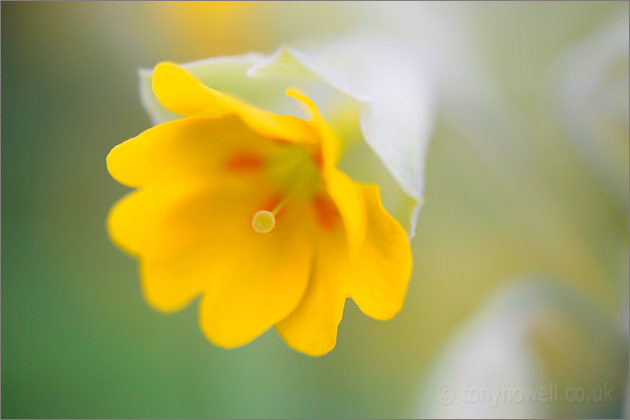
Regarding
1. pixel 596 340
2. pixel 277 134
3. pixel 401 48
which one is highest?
pixel 401 48

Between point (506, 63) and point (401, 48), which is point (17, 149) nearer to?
point (401, 48)

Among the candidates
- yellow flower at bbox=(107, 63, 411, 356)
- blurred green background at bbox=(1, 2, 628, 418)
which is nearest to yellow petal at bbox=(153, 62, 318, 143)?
yellow flower at bbox=(107, 63, 411, 356)

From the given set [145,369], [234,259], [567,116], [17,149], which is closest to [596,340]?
[567,116]

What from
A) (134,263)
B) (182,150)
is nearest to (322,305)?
(182,150)

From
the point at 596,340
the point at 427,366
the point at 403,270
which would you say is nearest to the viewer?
the point at 403,270

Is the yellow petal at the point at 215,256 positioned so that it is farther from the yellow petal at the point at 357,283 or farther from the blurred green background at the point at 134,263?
the blurred green background at the point at 134,263

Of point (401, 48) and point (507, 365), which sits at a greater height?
point (401, 48)
